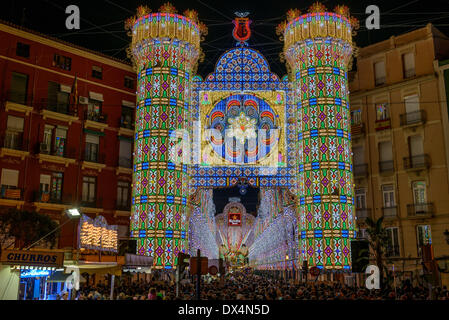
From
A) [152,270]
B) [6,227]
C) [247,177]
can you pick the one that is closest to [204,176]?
[247,177]

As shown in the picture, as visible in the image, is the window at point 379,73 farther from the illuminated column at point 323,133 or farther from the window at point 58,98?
the window at point 58,98

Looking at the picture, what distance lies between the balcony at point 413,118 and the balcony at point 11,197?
24476 millimetres

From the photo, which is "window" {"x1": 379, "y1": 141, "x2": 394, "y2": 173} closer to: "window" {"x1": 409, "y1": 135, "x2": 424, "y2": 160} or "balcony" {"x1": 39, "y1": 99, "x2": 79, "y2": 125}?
"window" {"x1": 409, "y1": 135, "x2": 424, "y2": 160}

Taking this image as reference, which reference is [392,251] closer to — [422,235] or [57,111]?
[422,235]

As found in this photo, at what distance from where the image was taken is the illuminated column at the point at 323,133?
101 feet

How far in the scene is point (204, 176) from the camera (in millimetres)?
32969

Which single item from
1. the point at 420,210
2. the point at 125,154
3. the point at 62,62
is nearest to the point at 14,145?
the point at 62,62

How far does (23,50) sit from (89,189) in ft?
31.7

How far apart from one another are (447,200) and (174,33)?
19435mm

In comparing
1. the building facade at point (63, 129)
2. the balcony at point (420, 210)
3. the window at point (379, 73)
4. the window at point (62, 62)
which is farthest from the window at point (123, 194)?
the window at point (379, 73)

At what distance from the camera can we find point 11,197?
3120cm
